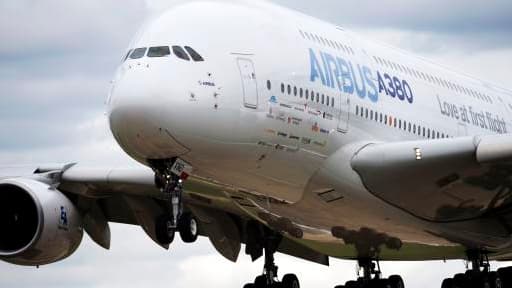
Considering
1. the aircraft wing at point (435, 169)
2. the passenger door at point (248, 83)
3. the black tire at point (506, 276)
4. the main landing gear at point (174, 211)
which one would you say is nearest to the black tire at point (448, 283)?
the black tire at point (506, 276)

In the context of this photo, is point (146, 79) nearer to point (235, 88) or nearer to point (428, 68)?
point (235, 88)

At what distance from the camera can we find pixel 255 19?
34.4 m

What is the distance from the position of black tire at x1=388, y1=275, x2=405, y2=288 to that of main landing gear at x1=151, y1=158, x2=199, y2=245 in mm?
10913

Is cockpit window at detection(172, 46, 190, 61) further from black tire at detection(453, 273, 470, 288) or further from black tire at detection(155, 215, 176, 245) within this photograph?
black tire at detection(453, 273, 470, 288)

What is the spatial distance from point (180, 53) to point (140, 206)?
8.67 m

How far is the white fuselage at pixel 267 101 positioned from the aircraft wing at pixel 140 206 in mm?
2544

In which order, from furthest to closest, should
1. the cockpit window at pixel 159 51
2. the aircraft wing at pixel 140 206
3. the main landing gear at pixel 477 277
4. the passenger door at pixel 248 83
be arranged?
1. the main landing gear at pixel 477 277
2. the aircraft wing at pixel 140 206
3. the passenger door at pixel 248 83
4. the cockpit window at pixel 159 51

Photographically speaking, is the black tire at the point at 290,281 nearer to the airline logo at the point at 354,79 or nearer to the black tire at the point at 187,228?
the airline logo at the point at 354,79

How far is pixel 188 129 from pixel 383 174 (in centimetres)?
565

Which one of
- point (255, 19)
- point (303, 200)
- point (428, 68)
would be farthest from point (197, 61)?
point (428, 68)

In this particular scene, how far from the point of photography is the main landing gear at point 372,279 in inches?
1654

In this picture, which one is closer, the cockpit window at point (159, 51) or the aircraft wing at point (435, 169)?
the cockpit window at point (159, 51)

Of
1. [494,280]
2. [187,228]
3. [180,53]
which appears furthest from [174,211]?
[494,280]

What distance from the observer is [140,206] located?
4000cm
